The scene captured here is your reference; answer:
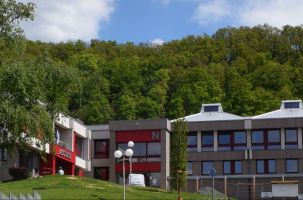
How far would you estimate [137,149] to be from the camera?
70750mm

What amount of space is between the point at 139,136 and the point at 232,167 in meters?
9.71

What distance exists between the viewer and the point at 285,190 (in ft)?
180

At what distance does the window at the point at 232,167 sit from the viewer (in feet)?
234

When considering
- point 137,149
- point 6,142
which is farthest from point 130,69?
point 6,142

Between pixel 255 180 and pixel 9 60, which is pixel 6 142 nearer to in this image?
pixel 9 60

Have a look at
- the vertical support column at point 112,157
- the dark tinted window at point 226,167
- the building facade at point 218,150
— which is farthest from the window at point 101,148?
the dark tinted window at point 226,167

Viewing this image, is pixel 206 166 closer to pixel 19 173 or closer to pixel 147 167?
pixel 147 167

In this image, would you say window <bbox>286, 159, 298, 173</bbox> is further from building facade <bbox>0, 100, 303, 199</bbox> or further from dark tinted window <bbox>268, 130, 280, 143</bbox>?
dark tinted window <bbox>268, 130, 280, 143</bbox>

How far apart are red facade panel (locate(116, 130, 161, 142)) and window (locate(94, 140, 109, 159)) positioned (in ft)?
15.1

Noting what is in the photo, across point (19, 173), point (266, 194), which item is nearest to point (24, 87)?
point (19, 173)

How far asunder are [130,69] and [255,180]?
166 ft

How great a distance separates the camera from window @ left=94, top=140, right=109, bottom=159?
75.6m

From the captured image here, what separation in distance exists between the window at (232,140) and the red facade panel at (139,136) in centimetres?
657

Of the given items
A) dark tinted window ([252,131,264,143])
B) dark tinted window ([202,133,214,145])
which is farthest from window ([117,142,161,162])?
dark tinted window ([252,131,264,143])
